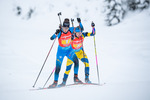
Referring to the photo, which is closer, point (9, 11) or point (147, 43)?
point (147, 43)

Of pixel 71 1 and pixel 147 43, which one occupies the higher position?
pixel 71 1

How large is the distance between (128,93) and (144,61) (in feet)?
11.3

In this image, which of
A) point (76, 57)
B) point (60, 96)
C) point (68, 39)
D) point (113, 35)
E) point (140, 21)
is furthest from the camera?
point (140, 21)

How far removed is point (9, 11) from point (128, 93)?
19933 mm

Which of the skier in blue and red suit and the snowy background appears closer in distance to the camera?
the snowy background

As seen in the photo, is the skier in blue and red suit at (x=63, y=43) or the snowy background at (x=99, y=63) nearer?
the snowy background at (x=99, y=63)

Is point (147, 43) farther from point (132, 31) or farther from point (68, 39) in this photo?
point (68, 39)

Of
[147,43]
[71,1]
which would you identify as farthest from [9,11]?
[147,43]

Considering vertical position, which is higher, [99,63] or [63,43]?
[63,43]

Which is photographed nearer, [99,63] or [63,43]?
[63,43]

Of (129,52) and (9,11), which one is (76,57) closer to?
(129,52)

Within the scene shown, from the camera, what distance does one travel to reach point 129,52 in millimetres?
7078

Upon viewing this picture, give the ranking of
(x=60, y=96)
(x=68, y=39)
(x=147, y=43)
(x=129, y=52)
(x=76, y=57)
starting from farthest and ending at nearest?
(x=147, y=43) → (x=129, y=52) → (x=76, y=57) → (x=68, y=39) → (x=60, y=96)

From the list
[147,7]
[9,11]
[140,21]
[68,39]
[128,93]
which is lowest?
[128,93]
